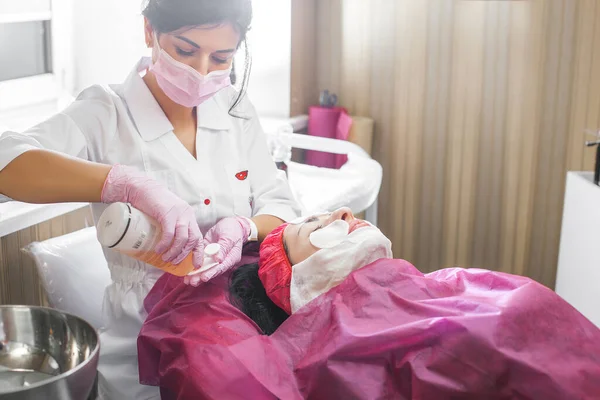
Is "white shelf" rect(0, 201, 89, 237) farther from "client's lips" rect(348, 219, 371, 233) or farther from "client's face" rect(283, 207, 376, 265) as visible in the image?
"client's lips" rect(348, 219, 371, 233)

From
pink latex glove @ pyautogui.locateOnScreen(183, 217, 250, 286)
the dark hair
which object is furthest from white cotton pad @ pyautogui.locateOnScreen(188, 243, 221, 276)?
the dark hair

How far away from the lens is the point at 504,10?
284cm

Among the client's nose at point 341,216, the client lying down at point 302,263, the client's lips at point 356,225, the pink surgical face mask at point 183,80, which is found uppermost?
the pink surgical face mask at point 183,80

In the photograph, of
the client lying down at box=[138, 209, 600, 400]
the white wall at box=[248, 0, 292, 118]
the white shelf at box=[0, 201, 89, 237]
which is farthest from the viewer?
the white wall at box=[248, 0, 292, 118]

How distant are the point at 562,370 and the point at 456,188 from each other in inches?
77.1

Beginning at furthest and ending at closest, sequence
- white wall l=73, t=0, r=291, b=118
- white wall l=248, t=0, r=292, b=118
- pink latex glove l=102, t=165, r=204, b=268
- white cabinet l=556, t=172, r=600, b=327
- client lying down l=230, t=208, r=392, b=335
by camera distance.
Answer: white wall l=248, t=0, r=292, b=118 → white wall l=73, t=0, r=291, b=118 → white cabinet l=556, t=172, r=600, b=327 → client lying down l=230, t=208, r=392, b=335 → pink latex glove l=102, t=165, r=204, b=268

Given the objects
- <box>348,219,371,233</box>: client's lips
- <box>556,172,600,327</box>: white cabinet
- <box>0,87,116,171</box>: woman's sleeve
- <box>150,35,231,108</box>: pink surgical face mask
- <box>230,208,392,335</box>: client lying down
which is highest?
<box>150,35,231,108</box>: pink surgical face mask

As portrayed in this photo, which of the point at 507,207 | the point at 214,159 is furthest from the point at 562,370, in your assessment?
the point at 507,207

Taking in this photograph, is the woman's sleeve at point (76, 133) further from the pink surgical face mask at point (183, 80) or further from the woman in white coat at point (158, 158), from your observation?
the pink surgical face mask at point (183, 80)

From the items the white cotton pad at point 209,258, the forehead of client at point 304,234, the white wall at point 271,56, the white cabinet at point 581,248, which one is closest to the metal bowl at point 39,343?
the white cotton pad at point 209,258

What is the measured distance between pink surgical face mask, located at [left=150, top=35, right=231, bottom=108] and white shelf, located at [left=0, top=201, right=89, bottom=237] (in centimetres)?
49

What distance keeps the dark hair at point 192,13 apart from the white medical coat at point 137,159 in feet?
0.54

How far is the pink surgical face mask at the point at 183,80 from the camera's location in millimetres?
1522

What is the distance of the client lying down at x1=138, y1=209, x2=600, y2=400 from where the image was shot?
46.0 inches
